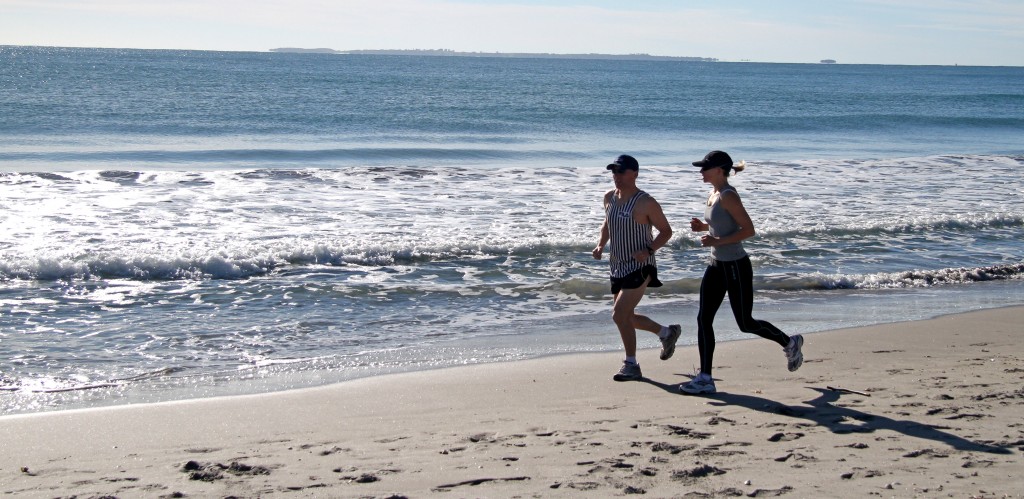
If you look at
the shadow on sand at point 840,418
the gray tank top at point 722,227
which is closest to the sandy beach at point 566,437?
the shadow on sand at point 840,418

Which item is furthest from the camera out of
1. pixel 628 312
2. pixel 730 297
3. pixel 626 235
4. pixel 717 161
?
pixel 628 312

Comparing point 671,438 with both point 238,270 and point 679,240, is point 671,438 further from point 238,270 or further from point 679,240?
point 679,240

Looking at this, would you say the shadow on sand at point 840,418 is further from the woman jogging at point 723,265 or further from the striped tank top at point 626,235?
the striped tank top at point 626,235

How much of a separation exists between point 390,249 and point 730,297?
6090 millimetres

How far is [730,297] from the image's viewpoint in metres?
5.55

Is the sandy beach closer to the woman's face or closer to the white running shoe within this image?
the white running shoe

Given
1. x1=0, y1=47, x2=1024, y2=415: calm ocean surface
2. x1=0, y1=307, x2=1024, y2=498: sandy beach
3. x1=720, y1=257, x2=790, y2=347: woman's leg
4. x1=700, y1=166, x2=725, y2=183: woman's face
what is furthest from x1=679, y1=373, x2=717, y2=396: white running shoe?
x1=700, y1=166, x2=725, y2=183: woman's face

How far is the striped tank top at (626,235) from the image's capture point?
18.7ft

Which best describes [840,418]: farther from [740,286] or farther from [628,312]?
[628,312]

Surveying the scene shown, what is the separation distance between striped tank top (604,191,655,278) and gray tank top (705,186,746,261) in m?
0.43

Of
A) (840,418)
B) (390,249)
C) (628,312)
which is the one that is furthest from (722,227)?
(390,249)

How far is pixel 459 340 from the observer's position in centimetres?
734

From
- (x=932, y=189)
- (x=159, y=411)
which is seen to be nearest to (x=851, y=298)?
(x=159, y=411)

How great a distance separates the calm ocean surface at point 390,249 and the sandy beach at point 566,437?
667 millimetres
